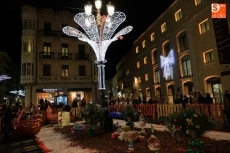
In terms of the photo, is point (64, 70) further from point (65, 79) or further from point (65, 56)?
point (65, 56)

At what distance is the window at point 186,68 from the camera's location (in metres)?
23.1

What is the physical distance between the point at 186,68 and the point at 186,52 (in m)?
2.01

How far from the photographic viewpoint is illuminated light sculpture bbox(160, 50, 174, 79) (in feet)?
85.8

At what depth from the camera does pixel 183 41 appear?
957 inches

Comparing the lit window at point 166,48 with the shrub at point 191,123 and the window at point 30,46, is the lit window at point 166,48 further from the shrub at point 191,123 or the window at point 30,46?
the shrub at point 191,123

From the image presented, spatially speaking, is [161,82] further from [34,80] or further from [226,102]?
[34,80]

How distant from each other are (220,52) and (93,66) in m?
19.8

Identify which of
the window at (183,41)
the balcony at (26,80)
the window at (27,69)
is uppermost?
the window at (183,41)

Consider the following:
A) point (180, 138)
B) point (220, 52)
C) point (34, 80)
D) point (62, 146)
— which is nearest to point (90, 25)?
point (62, 146)

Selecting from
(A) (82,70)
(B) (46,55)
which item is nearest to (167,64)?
(A) (82,70)

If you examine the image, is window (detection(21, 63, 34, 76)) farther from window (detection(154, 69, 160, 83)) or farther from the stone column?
window (detection(154, 69, 160, 83))

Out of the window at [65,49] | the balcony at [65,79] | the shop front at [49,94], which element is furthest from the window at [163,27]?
the shop front at [49,94]

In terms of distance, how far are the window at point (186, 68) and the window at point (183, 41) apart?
62.3 inches

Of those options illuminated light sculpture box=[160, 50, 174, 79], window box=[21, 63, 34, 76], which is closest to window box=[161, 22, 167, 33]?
illuminated light sculpture box=[160, 50, 174, 79]
